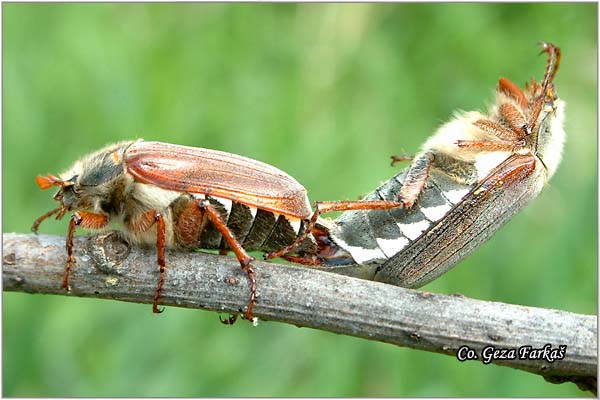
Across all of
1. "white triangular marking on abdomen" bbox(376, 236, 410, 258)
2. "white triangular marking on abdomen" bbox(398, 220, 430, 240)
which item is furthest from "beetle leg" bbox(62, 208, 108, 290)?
"white triangular marking on abdomen" bbox(398, 220, 430, 240)

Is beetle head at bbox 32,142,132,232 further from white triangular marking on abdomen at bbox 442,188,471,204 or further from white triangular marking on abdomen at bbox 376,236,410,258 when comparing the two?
white triangular marking on abdomen at bbox 442,188,471,204

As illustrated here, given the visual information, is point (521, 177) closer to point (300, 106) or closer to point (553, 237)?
point (553, 237)

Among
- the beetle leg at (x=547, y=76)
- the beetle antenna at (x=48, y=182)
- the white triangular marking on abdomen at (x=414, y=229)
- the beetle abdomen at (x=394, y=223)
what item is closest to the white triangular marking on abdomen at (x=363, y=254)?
the beetle abdomen at (x=394, y=223)

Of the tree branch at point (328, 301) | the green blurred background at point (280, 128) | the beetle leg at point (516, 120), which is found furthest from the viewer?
the green blurred background at point (280, 128)

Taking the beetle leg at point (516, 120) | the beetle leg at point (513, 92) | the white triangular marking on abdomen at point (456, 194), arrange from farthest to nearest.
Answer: the beetle leg at point (513, 92) → the beetle leg at point (516, 120) → the white triangular marking on abdomen at point (456, 194)

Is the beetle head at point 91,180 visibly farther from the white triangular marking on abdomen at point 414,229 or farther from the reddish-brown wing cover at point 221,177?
the white triangular marking on abdomen at point 414,229

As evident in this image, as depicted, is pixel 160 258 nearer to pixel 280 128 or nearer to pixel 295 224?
pixel 295 224

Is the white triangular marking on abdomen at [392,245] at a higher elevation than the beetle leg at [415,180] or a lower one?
lower
